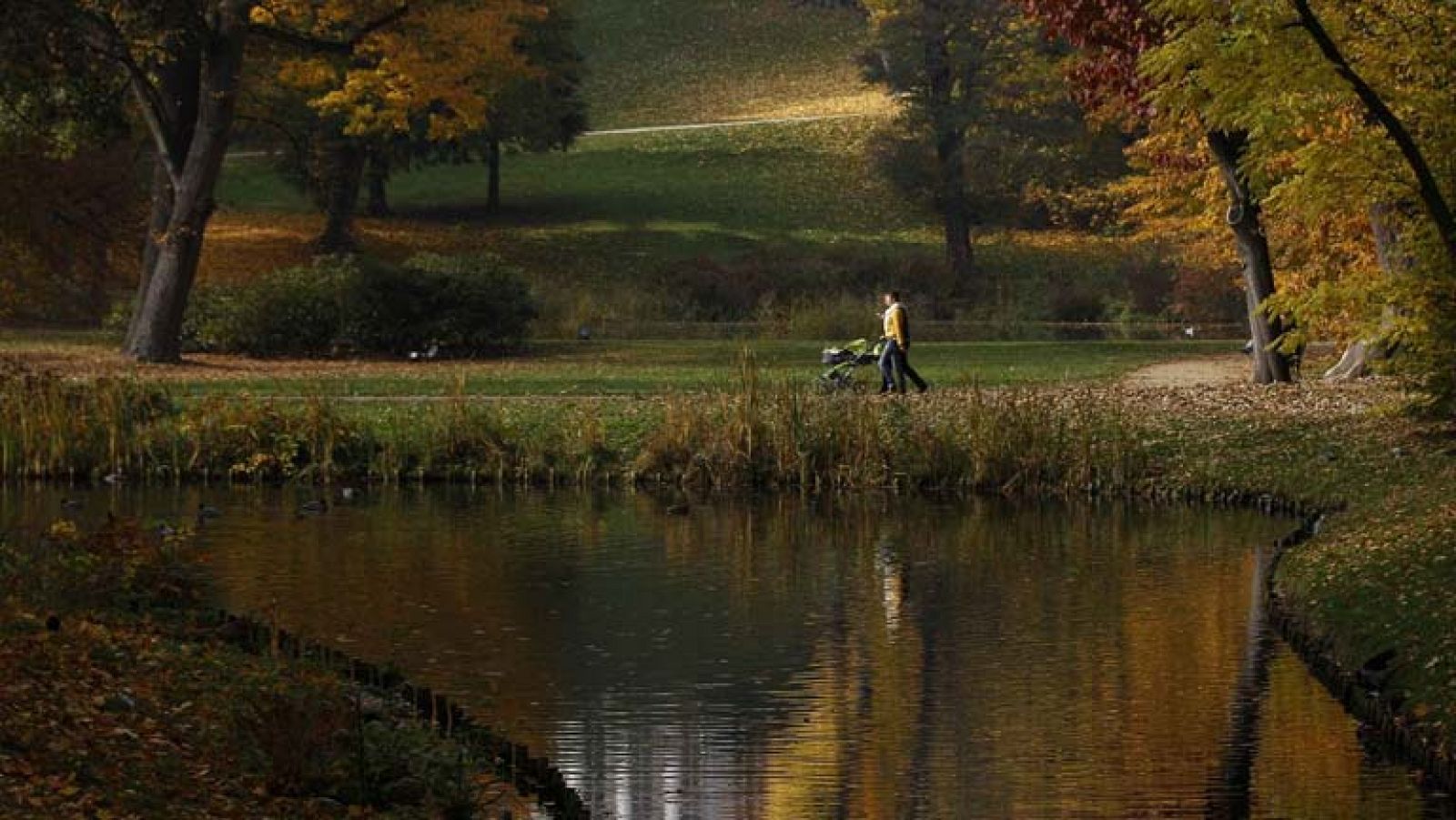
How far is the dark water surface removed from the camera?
14094 mm

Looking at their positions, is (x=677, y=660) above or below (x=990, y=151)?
below

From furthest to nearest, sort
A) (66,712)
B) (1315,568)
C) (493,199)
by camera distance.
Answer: (493,199), (1315,568), (66,712)

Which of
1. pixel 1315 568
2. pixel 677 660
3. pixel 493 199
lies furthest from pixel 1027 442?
pixel 493 199

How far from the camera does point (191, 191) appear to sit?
147ft

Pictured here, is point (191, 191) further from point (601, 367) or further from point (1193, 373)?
point (1193, 373)

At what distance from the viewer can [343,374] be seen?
139 ft

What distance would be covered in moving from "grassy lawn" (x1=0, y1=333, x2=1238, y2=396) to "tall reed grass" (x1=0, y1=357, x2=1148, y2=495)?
1242mm

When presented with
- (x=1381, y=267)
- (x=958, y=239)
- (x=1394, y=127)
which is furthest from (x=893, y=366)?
(x=958, y=239)

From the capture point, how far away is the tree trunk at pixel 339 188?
70.4 m

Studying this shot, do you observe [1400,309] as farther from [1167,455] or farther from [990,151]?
[990,151]

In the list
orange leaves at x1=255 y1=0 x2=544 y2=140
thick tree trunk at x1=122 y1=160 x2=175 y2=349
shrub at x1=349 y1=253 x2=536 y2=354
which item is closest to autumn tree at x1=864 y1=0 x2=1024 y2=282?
shrub at x1=349 y1=253 x2=536 y2=354

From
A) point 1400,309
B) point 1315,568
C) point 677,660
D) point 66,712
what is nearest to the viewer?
point 66,712

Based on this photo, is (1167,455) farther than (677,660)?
Yes

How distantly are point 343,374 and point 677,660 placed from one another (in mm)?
25002
